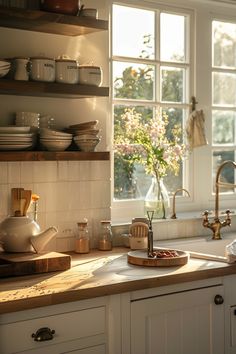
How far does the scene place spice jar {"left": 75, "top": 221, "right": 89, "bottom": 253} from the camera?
11.7 feet

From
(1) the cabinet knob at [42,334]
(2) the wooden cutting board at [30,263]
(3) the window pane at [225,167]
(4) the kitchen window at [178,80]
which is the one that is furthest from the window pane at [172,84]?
(1) the cabinet knob at [42,334]

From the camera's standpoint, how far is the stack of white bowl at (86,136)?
345cm

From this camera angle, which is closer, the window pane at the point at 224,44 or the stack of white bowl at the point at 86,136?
the stack of white bowl at the point at 86,136

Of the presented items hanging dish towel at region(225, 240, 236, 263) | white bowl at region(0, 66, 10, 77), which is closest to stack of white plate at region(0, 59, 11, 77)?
white bowl at region(0, 66, 10, 77)

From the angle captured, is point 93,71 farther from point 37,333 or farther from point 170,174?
point 37,333

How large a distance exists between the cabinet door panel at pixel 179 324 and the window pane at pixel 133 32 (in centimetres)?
164

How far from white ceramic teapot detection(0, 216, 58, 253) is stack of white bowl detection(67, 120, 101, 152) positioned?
0.50m

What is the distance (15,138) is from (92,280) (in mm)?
788

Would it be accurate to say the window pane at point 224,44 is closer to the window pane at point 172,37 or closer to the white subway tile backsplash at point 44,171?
the window pane at point 172,37

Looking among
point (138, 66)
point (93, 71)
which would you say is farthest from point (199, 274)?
point (138, 66)

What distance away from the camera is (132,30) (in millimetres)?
4148

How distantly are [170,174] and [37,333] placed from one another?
76.9 inches

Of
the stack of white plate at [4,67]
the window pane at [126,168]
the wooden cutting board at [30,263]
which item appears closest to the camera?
the wooden cutting board at [30,263]

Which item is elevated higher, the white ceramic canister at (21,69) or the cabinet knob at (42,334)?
the white ceramic canister at (21,69)
